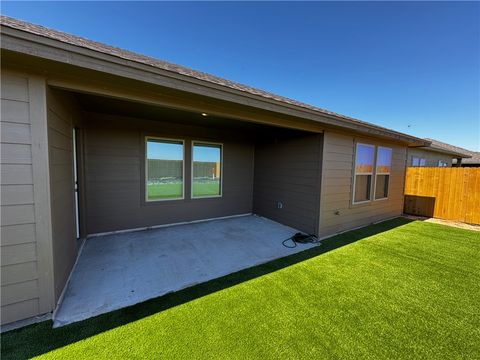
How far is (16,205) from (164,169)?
3.13 meters

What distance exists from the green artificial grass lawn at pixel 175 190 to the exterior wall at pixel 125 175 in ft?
0.51

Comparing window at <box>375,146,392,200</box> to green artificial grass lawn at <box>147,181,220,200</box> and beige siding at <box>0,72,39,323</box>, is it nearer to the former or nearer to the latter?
green artificial grass lawn at <box>147,181,220,200</box>

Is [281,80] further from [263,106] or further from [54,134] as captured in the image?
[54,134]

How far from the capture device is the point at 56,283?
2.05 metres

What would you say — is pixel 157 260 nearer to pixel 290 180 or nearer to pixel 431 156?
pixel 290 180

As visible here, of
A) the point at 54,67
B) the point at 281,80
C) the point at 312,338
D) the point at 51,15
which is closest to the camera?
the point at 312,338

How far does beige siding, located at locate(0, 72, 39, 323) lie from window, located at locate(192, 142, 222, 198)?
348 cm

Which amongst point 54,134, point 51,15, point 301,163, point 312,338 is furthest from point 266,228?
point 51,15

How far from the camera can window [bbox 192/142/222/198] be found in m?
5.25

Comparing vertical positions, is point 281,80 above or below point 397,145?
above

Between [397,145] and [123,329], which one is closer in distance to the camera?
[123,329]

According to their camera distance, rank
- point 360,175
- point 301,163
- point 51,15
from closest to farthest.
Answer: point 51,15, point 301,163, point 360,175

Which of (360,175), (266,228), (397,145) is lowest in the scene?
(266,228)

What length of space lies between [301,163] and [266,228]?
1.83 meters
